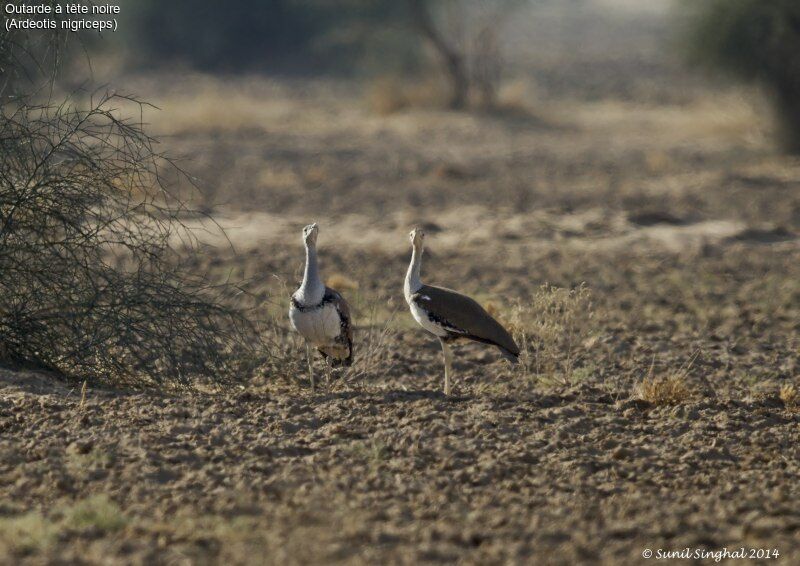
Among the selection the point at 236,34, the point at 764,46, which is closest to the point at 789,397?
the point at 764,46

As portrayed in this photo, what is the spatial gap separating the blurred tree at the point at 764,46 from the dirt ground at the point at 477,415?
3.00m

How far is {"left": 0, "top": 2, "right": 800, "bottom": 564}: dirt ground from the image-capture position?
4.30 metres

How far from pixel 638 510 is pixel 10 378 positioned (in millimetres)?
3357

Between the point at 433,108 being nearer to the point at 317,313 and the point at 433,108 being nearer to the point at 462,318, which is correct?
the point at 462,318

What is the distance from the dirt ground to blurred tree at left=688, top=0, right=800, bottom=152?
9.83 feet

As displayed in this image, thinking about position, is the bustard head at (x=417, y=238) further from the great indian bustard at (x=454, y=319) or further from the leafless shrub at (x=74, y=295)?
the leafless shrub at (x=74, y=295)

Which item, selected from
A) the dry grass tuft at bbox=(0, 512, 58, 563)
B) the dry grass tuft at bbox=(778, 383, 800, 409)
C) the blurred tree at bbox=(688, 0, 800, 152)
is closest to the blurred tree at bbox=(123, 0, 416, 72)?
the blurred tree at bbox=(688, 0, 800, 152)

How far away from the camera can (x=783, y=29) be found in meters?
17.6

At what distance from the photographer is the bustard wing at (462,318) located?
626 cm

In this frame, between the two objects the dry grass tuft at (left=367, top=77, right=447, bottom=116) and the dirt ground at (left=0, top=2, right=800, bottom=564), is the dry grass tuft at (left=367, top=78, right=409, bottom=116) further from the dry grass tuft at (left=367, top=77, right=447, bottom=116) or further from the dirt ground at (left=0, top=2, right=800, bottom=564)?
the dirt ground at (left=0, top=2, right=800, bottom=564)

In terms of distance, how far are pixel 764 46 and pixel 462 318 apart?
13565mm

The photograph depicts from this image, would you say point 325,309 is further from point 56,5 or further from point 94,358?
point 56,5

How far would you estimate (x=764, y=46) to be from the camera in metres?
18.1

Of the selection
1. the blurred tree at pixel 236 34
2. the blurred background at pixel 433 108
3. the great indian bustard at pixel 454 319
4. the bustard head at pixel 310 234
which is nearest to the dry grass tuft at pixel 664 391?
the great indian bustard at pixel 454 319
